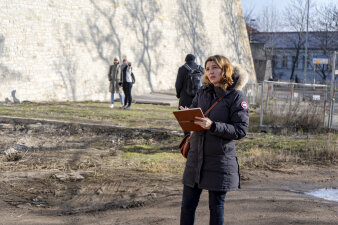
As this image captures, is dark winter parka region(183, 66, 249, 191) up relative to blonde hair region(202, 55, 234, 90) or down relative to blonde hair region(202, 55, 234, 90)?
down

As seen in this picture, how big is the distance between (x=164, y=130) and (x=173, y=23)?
684 inches

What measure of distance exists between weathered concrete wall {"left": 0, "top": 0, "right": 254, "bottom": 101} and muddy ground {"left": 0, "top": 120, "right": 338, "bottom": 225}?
323 inches

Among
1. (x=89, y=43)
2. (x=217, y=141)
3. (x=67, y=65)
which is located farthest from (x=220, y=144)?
(x=89, y=43)

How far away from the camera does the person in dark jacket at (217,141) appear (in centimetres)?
363

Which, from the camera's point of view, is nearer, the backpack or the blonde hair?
the blonde hair

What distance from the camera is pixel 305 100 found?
39.1 ft

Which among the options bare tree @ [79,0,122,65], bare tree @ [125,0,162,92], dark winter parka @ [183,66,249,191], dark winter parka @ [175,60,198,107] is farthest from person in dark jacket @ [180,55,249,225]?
bare tree @ [125,0,162,92]

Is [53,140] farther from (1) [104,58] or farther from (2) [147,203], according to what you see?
(1) [104,58]

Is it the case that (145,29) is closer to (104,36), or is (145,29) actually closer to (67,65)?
(104,36)

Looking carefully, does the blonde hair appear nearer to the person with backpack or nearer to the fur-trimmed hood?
the fur-trimmed hood

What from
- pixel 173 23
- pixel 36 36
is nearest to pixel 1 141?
pixel 36 36

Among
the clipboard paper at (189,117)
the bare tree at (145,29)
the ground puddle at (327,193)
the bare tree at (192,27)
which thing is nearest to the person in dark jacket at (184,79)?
the ground puddle at (327,193)

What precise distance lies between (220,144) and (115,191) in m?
2.54

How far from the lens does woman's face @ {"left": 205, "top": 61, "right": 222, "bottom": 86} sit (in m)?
3.77
